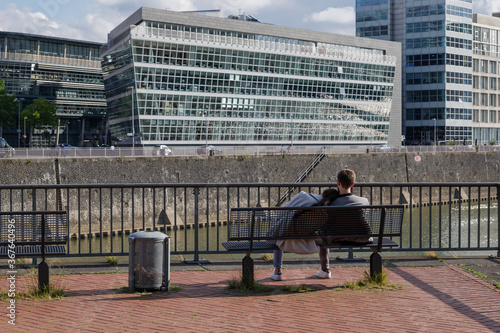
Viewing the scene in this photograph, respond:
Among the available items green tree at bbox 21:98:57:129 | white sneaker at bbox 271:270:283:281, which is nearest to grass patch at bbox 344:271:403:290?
white sneaker at bbox 271:270:283:281

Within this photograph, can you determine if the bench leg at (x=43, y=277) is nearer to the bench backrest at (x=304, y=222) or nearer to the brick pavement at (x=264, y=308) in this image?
the brick pavement at (x=264, y=308)

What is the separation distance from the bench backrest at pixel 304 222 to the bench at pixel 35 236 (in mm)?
1945

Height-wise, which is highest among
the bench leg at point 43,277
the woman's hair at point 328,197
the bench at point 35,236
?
the woman's hair at point 328,197

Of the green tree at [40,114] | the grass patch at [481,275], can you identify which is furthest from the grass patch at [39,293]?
the green tree at [40,114]

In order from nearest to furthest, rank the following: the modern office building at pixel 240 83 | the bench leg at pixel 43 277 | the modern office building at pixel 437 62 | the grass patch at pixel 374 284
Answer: the bench leg at pixel 43 277 < the grass patch at pixel 374 284 < the modern office building at pixel 240 83 < the modern office building at pixel 437 62

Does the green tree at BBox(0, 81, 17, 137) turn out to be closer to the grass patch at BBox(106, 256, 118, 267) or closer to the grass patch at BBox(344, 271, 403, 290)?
the grass patch at BBox(106, 256, 118, 267)

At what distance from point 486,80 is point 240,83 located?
49115 millimetres

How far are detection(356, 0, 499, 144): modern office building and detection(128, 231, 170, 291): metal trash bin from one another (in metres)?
86.8

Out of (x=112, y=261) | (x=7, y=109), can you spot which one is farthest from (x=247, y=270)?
(x=7, y=109)

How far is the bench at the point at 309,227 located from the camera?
7.23 metres

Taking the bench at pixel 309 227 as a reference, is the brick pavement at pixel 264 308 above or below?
below

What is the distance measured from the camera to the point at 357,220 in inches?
295

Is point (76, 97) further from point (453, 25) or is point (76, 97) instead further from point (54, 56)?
point (453, 25)

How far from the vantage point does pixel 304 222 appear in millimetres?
7270
